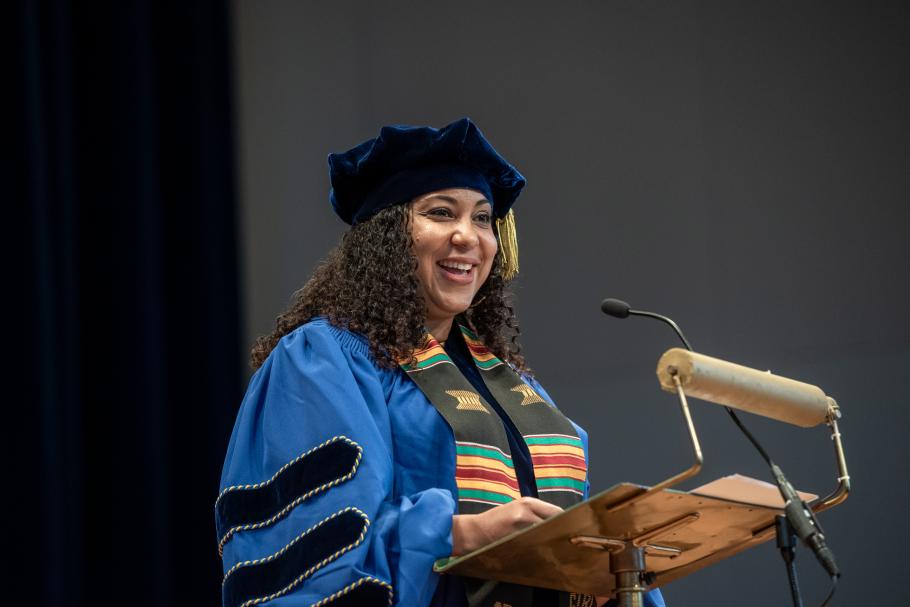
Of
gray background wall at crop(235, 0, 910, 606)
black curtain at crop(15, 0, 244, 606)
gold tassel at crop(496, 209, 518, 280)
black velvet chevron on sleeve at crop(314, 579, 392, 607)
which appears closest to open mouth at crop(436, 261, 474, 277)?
gold tassel at crop(496, 209, 518, 280)

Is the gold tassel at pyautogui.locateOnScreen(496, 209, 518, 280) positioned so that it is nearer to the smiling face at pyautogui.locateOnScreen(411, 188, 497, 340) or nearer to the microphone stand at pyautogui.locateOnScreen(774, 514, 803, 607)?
the smiling face at pyautogui.locateOnScreen(411, 188, 497, 340)

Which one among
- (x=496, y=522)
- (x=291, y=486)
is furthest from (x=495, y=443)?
(x=291, y=486)

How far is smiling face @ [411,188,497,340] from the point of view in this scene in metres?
2.33

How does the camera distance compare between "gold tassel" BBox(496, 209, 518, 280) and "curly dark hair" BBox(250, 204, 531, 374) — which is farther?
"gold tassel" BBox(496, 209, 518, 280)

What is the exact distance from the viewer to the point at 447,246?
92.1 inches

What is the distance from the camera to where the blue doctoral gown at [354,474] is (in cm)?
180

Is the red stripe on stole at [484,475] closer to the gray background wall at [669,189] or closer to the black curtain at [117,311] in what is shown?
the black curtain at [117,311]

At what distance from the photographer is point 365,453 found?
1.90m

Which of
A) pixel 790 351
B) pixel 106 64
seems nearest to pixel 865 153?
pixel 790 351

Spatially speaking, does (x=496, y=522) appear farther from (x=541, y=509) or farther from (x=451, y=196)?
(x=451, y=196)

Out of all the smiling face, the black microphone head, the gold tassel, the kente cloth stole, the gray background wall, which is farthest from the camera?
the gray background wall

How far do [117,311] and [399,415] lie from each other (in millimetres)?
1712

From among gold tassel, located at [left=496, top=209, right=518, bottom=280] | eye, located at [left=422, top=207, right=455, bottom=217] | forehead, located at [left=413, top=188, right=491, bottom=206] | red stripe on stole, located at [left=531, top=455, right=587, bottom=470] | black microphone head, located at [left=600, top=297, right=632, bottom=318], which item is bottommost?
red stripe on stole, located at [left=531, top=455, right=587, bottom=470]

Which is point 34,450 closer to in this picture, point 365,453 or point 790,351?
point 365,453
